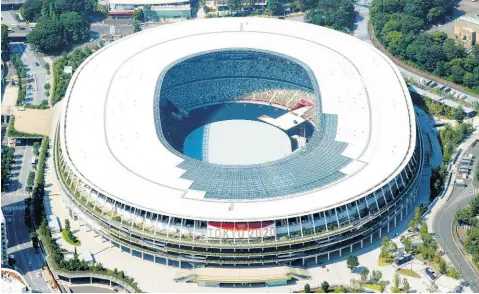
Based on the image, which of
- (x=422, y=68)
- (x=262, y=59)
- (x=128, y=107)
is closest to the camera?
(x=128, y=107)

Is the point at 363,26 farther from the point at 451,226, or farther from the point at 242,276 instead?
the point at 242,276

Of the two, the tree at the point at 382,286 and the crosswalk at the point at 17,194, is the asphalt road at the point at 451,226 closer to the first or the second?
the tree at the point at 382,286

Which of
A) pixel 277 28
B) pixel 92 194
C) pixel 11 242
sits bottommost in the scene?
pixel 11 242

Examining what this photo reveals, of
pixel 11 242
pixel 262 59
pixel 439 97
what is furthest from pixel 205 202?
pixel 439 97

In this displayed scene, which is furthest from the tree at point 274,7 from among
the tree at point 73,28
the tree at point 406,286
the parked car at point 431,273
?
the tree at point 406,286

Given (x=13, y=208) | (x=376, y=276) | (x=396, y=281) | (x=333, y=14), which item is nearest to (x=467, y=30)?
(x=333, y=14)

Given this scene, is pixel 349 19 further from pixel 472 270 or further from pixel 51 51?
pixel 472 270
